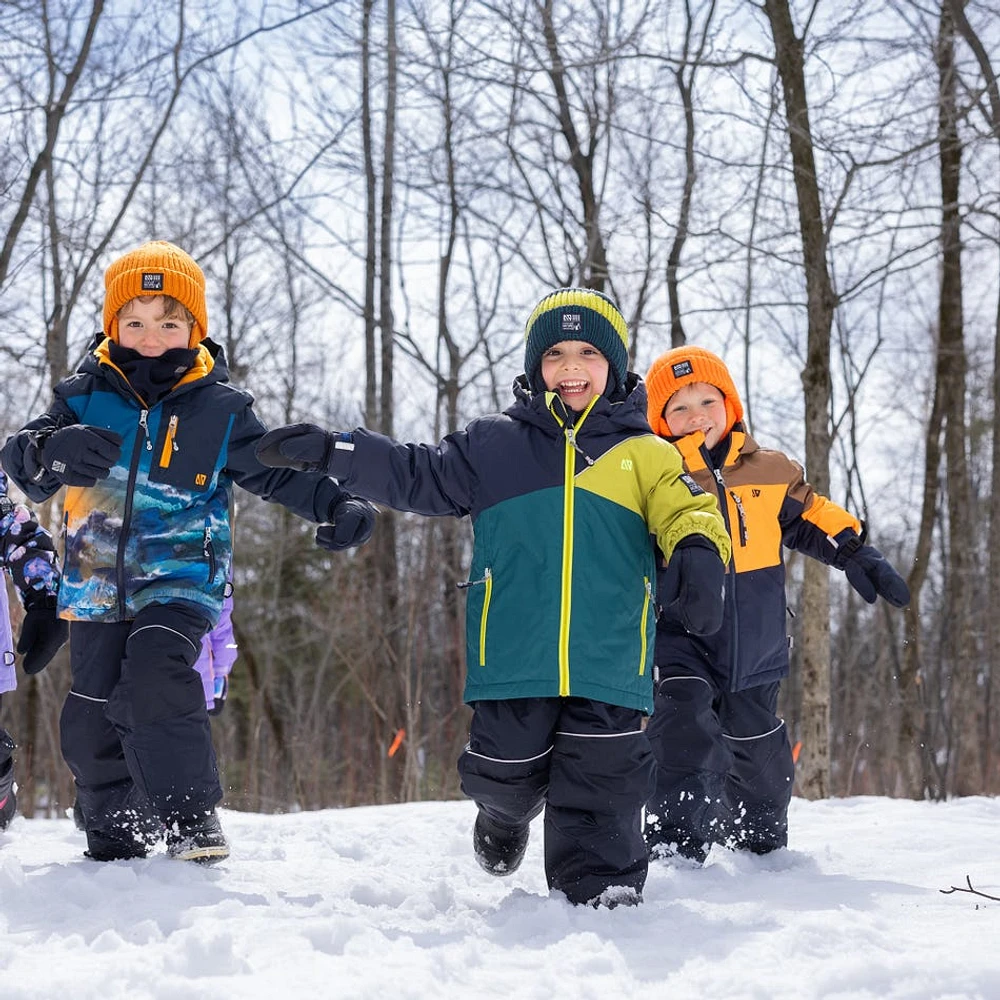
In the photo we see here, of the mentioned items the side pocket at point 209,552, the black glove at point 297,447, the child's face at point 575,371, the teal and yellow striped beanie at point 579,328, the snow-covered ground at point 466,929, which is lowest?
the snow-covered ground at point 466,929

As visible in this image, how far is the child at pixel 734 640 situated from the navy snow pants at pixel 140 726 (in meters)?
1.52

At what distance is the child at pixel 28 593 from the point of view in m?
3.66

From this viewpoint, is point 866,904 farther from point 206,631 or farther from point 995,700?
point 995,700

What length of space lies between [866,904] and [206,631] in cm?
201

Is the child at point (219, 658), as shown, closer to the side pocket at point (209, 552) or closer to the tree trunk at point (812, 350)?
the side pocket at point (209, 552)

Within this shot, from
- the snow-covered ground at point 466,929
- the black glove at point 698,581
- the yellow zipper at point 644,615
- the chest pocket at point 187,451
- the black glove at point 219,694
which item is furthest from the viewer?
the black glove at point 219,694

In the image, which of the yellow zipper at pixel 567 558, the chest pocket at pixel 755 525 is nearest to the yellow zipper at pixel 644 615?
the yellow zipper at pixel 567 558

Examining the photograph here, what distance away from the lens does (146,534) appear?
3.30 metres

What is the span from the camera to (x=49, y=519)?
8.82 meters

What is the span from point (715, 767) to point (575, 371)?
57.3 inches

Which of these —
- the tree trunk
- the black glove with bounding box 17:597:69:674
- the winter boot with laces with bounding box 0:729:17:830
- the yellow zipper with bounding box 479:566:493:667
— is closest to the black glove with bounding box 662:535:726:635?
the yellow zipper with bounding box 479:566:493:667

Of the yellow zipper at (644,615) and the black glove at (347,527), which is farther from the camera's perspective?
the black glove at (347,527)

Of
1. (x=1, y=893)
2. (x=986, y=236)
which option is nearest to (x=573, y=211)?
(x=986, y=236)

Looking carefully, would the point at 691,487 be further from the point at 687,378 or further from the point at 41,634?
the point at 41,634
